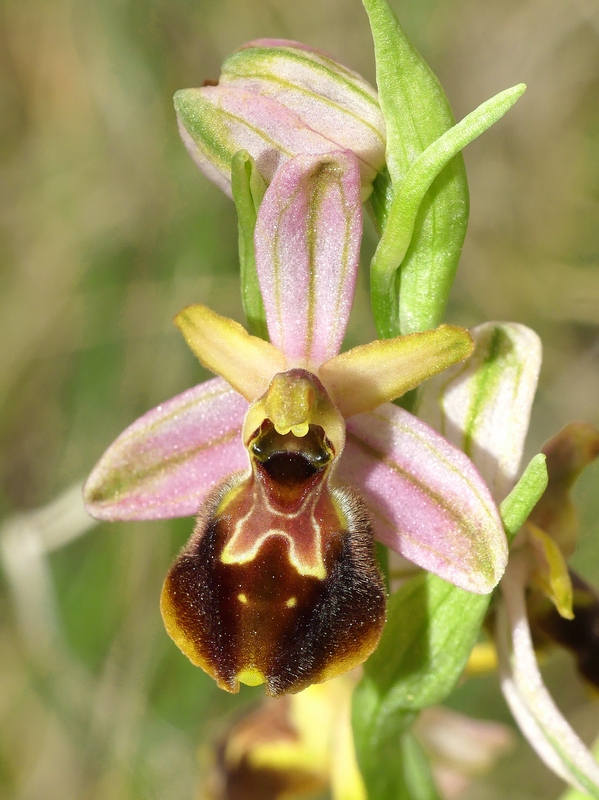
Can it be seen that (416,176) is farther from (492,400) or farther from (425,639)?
(425,639)

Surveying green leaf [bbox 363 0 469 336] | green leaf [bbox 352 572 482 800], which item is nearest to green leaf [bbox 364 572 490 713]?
green leaf [bbox 352 572 482 800]

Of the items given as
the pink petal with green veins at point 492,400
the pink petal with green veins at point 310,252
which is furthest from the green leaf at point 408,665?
the pink petal with green veins at point 310,252

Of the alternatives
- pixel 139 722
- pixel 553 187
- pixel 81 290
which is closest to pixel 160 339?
pixel 81 290

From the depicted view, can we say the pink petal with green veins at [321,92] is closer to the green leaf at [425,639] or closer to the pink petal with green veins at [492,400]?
the pink petal with green veins at [492,400]

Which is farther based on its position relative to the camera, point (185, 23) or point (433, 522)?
point (185, 23)

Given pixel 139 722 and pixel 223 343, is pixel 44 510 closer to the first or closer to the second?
pixel 139 722

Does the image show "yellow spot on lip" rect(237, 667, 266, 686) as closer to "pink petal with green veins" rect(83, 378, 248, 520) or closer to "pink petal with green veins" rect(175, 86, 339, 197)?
"pink petal with green veins" rect(83, 378, 248, 520)

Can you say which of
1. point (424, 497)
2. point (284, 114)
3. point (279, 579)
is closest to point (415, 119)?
point (284, 114)
